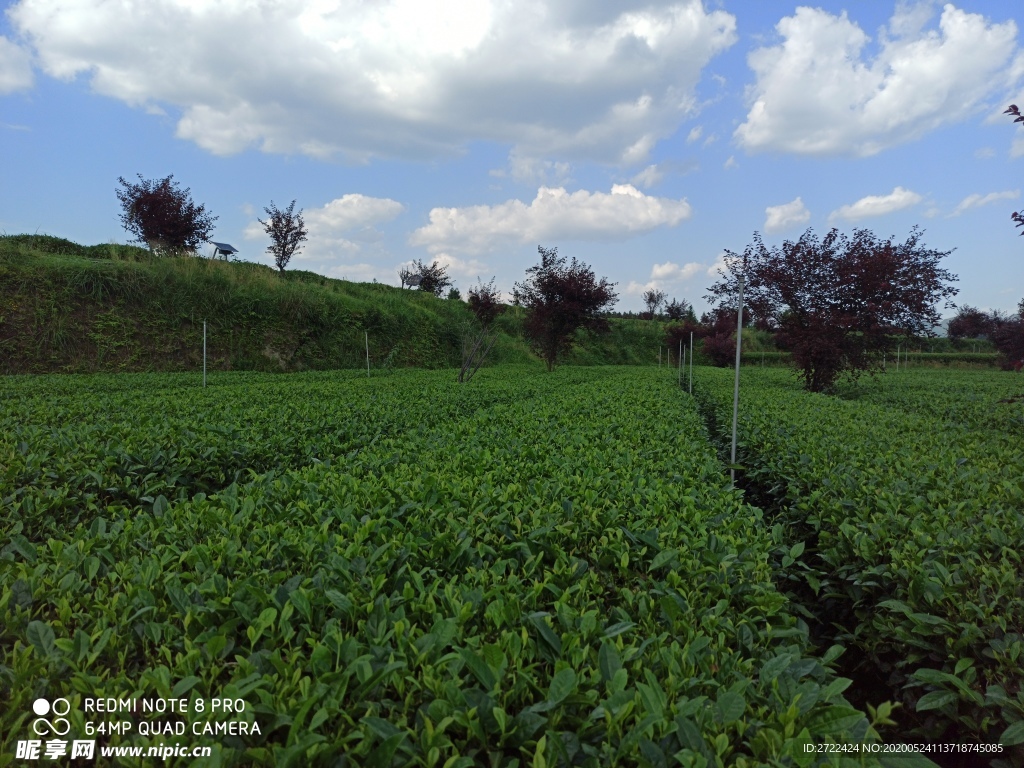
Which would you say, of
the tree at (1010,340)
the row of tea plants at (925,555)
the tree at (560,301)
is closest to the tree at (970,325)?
the tree at (1010,340)

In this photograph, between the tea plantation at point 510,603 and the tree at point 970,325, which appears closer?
the tea plantation at point 510,603

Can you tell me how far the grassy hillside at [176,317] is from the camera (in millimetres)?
15797

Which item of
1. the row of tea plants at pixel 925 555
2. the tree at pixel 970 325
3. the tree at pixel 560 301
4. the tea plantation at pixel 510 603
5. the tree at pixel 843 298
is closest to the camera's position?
the tea plantation at pixel 510 603

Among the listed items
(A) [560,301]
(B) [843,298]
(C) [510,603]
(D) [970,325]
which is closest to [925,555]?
(C) [510,603]

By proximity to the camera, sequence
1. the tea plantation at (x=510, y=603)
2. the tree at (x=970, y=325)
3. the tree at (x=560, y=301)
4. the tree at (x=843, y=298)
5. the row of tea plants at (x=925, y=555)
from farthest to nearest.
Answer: the tree at (x=970, y=325), the tree at (x=560, y=301), the tree at (x=843, y=298), the row of tea plants at (x=925, y=555), the tea plantation at (x=510, y=603)

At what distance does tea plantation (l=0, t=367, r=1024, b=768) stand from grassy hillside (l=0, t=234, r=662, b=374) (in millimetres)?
14244

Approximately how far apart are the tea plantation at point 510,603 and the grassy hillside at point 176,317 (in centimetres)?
1424

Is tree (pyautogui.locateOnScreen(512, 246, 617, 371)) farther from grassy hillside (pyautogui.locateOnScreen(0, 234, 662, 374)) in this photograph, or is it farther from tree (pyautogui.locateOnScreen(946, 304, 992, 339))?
tree (pyautogui.locateOnScreen(946, 304, 992, 339))

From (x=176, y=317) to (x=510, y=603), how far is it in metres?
20.0

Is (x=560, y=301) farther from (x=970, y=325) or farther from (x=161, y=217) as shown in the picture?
(x=970, y=325)

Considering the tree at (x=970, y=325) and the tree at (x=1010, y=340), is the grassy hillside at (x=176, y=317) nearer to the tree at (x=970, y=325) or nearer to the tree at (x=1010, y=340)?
the tree at (x=1010, y=340)

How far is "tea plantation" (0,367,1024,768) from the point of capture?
1.29 m

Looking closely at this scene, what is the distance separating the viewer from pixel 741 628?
1746 mm

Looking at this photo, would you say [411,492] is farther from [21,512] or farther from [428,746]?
[21,512]
